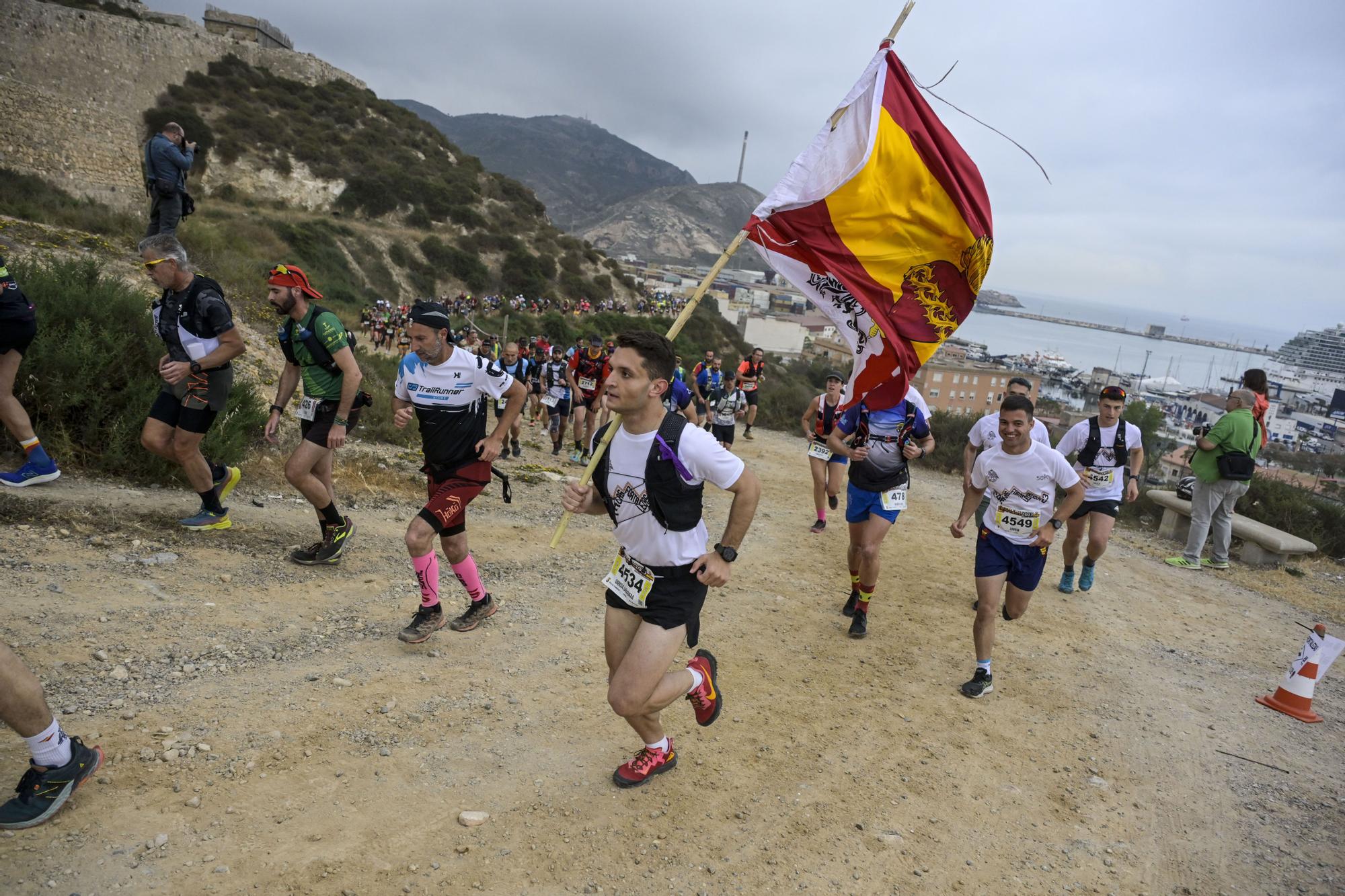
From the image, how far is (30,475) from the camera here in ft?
19.1

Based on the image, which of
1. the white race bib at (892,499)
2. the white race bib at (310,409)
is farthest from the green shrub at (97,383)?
the white race bib at (892,499)

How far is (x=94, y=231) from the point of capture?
47.2 feet

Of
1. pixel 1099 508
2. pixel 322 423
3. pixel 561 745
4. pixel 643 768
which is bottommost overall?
pixel 561 745

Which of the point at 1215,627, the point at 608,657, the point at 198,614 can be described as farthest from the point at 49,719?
the point at 1215,627

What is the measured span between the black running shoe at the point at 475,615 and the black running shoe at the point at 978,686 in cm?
354

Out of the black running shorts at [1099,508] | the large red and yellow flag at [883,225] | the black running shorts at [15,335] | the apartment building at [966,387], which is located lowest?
the apartment building at [966,387]

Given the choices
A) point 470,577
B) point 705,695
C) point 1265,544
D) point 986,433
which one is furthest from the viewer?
point 1265,544

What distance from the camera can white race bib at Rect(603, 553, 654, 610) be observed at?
3555 mm

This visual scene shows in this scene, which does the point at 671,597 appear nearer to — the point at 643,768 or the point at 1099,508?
the point at 643,768

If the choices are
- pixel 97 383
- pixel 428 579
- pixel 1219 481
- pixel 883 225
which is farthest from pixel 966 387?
pixel 428 579

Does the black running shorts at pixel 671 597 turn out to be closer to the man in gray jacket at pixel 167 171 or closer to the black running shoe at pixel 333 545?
the black running shoe at pixel 333 545

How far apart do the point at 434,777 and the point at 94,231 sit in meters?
15.7

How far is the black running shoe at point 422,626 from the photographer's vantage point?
16.1ft

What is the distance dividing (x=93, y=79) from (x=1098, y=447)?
162 feet
